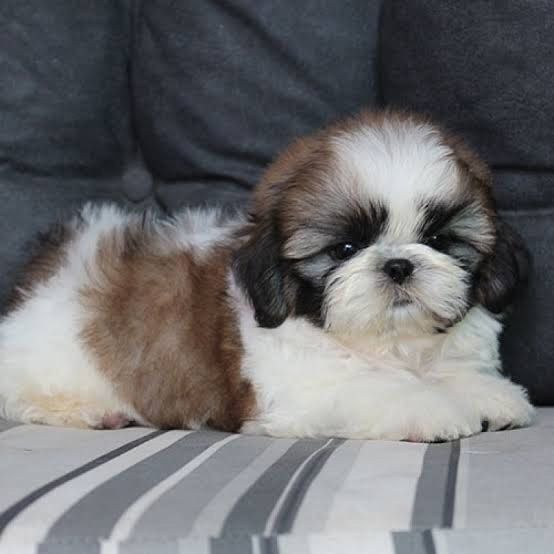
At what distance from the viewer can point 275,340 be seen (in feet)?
8.60

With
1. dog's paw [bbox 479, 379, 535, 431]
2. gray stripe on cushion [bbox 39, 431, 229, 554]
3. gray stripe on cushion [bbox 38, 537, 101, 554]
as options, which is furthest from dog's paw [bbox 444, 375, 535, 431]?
gray stripe on cushion [bbox 38, 537, 101, 554]

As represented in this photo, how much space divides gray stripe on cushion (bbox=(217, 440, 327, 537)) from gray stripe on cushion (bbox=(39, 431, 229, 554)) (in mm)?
Answer: 165

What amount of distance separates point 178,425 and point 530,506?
1.17m

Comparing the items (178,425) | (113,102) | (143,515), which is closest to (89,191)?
(113,102)

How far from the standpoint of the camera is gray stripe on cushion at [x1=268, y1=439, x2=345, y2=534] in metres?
1.73

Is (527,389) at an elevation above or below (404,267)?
below

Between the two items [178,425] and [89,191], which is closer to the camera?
[178,425]

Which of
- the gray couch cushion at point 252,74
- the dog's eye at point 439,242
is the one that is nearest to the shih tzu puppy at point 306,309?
the dog's eye at point 439,242

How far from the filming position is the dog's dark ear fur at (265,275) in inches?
100

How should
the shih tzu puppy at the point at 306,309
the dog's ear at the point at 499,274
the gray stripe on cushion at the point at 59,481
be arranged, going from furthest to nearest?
the dog's ear at the point at 499,274, the shih tzu puppy at the point at 306,309, the gray stripe on cushion at the point at 59,481

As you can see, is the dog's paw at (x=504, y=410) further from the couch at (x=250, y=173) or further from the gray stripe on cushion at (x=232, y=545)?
the gray stripe on cushion at (x=232, y=545)

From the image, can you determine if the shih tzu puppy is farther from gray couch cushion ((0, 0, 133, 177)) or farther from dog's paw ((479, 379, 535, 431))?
gray couch cushion ((0, 0, 133, 177))

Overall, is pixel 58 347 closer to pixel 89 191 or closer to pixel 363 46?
Answer: pixel 89 191

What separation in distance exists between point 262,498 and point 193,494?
0.37ft
